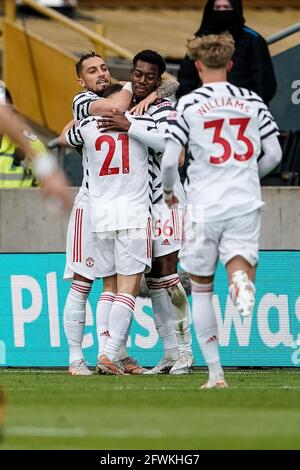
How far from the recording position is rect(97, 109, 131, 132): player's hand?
11.1m

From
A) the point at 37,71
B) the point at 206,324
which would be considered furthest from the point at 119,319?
the point at 37,71

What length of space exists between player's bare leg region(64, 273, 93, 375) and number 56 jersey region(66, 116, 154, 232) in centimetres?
52

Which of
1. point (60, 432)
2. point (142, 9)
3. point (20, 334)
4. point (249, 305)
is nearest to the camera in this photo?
point (60, 432)

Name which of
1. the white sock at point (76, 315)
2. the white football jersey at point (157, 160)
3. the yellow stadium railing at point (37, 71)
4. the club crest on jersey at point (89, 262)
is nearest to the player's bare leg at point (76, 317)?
the white sock at point (76, 315)

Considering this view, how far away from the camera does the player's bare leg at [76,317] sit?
11500 mm

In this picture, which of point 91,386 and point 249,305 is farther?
point 91,386

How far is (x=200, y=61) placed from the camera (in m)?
9.34

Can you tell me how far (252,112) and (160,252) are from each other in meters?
2.41

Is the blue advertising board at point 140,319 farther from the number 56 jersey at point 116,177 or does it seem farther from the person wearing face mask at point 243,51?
the number 56 jersey at point 116,177

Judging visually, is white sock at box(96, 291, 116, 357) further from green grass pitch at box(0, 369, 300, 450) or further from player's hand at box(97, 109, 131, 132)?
player's hand at box(97, 109, 131, 132)

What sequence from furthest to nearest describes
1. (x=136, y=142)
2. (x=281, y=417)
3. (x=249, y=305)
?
(x=136, y=142), (x=249, y=305), (x=281, y=417)

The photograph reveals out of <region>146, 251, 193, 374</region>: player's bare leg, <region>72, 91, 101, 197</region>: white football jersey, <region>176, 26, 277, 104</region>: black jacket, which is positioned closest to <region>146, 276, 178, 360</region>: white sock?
<region>146, 251, 193, 374</region>: player's bare leg

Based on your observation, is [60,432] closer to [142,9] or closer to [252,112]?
[252,112]

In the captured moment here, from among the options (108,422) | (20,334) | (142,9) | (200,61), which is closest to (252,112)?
(200,61)
